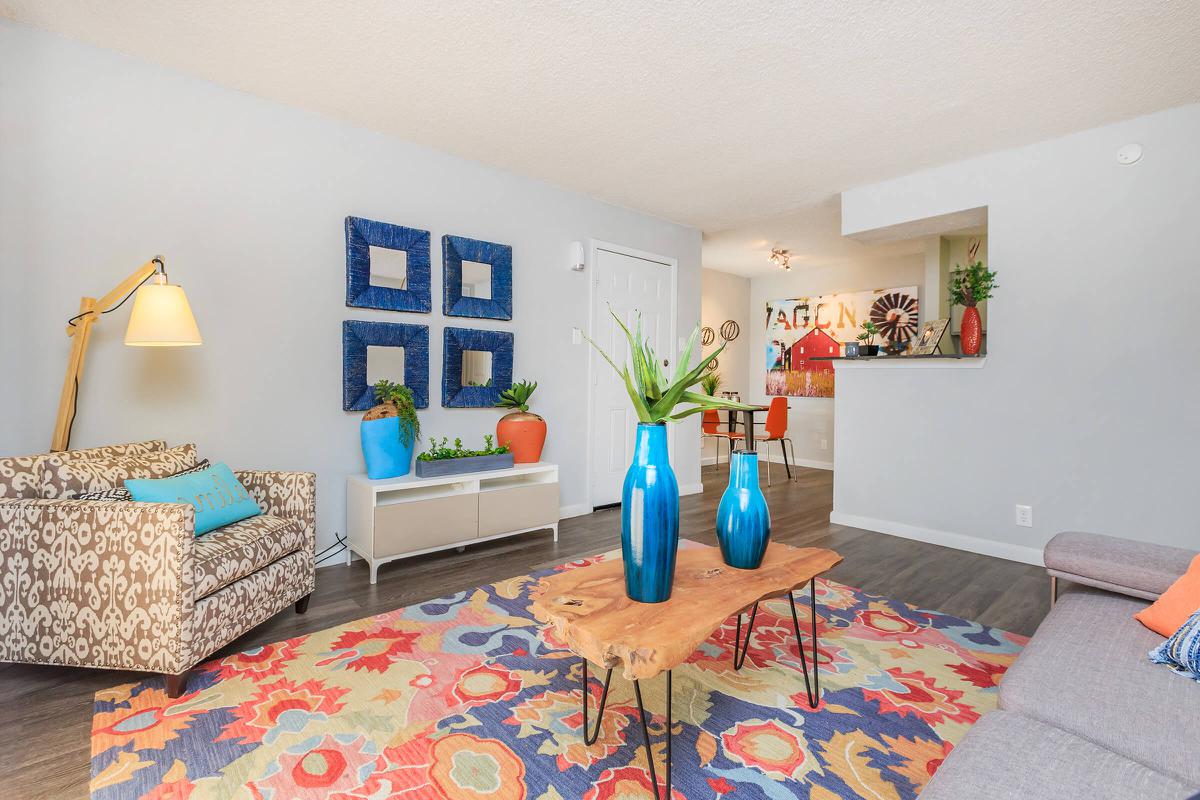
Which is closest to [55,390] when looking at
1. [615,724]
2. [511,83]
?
[511,83]

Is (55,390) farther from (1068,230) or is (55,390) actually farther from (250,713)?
(1068,230)

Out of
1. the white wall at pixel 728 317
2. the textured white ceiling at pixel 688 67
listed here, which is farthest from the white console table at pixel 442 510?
the white wall at pixel 728 317

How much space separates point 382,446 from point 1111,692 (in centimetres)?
301

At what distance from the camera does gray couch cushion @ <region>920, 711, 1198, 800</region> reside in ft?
2.85

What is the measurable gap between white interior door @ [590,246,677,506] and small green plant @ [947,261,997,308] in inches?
86.6

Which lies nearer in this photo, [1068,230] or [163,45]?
[163,45]

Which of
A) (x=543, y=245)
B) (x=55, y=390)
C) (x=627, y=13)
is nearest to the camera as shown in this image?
(x=627, y=13)

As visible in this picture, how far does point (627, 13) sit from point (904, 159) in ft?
7.45

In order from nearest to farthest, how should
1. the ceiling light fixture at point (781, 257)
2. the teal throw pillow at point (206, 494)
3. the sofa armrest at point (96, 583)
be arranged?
the sofa armrest at point (96, 583) → the teal throw pillow at point (206, 494) → the ceiling light fixture at point (781, 257)

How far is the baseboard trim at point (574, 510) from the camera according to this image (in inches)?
167

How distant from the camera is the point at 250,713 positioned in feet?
5.58

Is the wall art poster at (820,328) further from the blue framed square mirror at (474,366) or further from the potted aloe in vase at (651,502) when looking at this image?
the potted aloe in vase at (651,502)

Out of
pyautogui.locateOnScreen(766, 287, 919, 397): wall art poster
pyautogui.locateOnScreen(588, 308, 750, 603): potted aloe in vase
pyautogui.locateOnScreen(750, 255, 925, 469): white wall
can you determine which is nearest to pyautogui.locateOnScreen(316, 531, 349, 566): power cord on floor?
pyautogui.locateOnScreen(588, 308, 750, 603): potted aloe in vase

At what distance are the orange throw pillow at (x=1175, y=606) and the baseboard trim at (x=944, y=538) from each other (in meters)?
1.84
